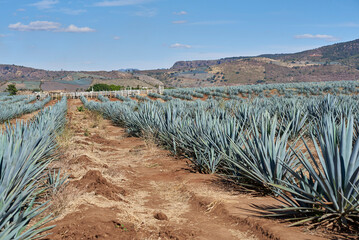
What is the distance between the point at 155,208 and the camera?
4.26 m

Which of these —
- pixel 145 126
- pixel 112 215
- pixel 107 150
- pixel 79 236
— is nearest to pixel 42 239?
→ pixel 79 236

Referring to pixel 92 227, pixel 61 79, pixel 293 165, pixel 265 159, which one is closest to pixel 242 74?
pixel 61 79

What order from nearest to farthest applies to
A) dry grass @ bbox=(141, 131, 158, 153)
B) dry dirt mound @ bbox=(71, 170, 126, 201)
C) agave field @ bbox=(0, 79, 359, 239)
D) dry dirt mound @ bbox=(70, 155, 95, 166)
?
1. agave field @ bbox=(0, 79, 359, 239)
2. dry dirt mound @ bbox=(71, 170, 126, 201)
3. dry dirt mound @ bbox=(70, 155, 95, 166)
4. dry grass @ bbox=(141, 131, 158, 153)

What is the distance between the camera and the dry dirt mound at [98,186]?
4.41 m

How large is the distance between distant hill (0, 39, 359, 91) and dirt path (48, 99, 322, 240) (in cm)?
7307

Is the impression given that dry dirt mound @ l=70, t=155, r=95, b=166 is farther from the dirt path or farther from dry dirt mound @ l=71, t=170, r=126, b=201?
dry dirt mound @ l=71, t=170, r=126, b=201

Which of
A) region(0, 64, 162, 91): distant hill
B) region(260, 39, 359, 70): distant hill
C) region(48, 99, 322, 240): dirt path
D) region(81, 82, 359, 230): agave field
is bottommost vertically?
region(48, 99, 322, 240): dirt path

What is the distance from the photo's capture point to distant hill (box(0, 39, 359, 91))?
8644cm

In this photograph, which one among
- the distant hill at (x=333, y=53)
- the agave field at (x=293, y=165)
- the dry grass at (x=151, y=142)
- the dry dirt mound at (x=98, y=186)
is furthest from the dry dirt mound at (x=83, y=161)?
the distant hill at (x=333, y=53)

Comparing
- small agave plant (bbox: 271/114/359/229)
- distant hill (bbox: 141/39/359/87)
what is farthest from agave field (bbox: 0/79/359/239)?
distant hill (bbox: 141/39/359/87)

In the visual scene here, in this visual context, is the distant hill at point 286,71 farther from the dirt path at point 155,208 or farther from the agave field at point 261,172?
the dirt path at point 155,208

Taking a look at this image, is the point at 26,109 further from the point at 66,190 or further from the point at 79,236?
the point at 79,236

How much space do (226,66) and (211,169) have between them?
115058 millimetres

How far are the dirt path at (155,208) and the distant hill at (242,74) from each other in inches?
2877
